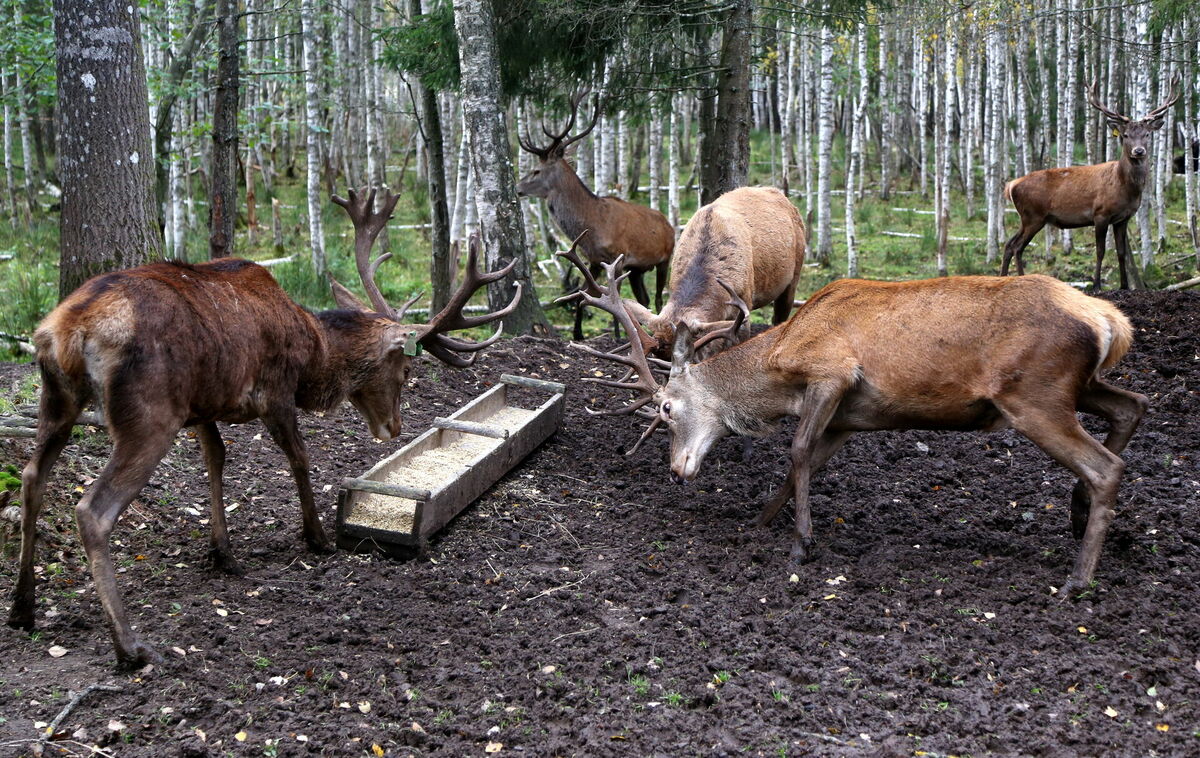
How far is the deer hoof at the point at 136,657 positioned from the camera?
405 centimetres

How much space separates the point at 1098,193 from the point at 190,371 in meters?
11.8

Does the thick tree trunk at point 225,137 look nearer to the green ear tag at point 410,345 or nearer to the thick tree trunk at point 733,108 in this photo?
the green ear tag at point 410,345

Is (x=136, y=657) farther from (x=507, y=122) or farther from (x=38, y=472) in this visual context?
(x=507, y=122)

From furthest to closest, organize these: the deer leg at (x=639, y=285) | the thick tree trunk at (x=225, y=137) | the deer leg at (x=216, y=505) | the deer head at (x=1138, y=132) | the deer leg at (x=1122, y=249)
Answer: the deer head at (x=1138, y=132)
the deer leg at (x=1122, y=249)
the deer leg at (x=639, y=285)
the thick tree trunk at (x=225, y=137)
the deer leg at (x=216, y=505)

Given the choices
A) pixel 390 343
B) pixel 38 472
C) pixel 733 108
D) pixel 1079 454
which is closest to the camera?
pixel 38 472

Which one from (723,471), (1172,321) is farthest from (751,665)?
(1172,321)

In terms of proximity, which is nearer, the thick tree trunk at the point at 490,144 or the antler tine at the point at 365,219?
the antler tine at the point at 365,219

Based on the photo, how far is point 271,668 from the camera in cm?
422

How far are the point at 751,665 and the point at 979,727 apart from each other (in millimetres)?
915

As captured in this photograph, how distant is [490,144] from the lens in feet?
29.6

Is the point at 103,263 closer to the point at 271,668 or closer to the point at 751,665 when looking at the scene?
the point at 271,668

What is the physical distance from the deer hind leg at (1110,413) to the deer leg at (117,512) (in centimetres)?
437

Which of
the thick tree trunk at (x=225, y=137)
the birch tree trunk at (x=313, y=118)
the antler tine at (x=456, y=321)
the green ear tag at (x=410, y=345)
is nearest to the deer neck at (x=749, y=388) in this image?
the antler tine at (x=456, y=321)

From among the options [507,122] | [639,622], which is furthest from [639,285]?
[639,622]
